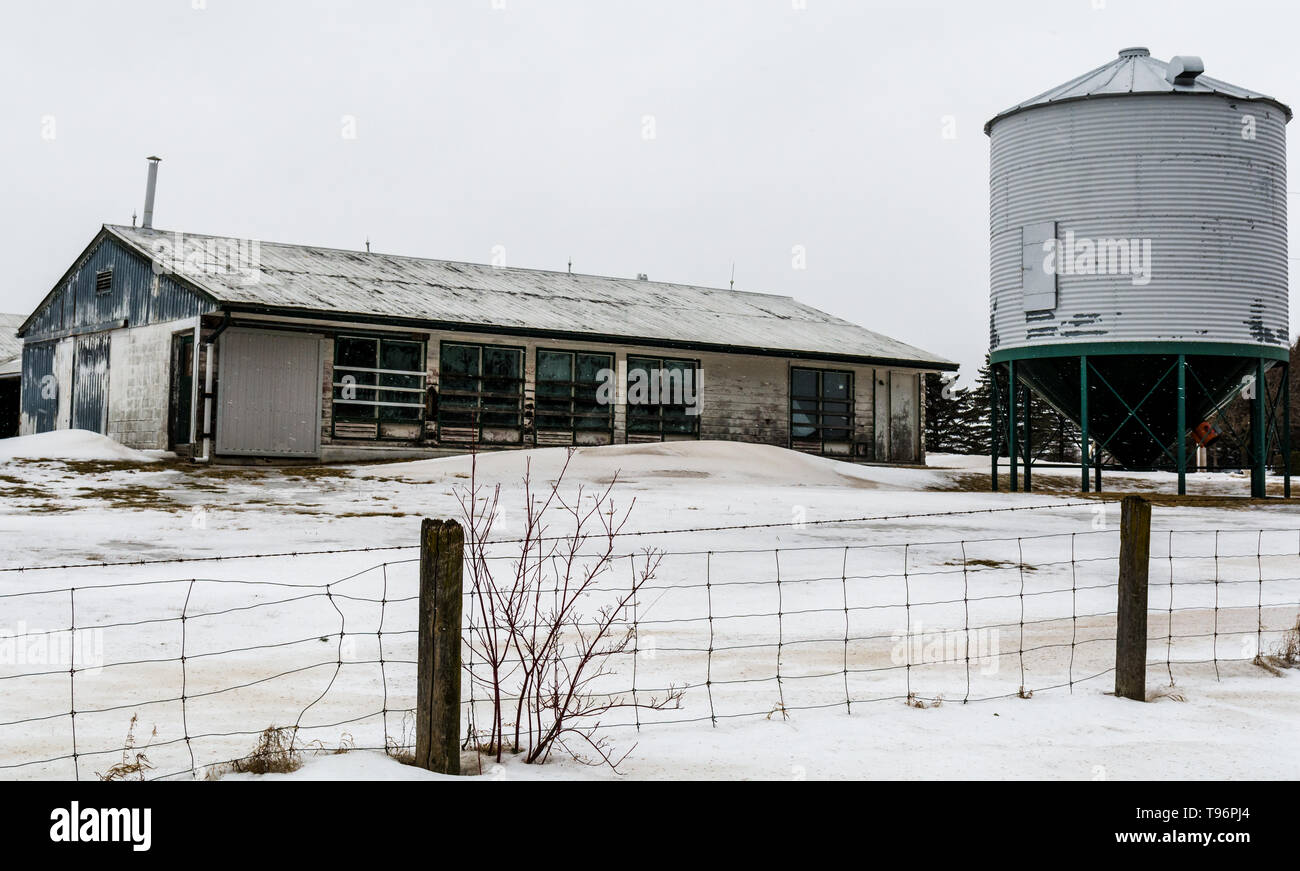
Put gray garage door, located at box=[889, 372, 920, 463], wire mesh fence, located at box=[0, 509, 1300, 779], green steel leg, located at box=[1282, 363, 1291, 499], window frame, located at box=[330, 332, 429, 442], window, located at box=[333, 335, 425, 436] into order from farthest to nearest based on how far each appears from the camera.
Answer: gray garage door, located at box=[889, 372, 920, 463] → window, located at box=[333, 335, 425, 436] → window frame, located at box=[330, 332, 429, 442] → green steel leg, located at box=[1282, 363, 1291, 499] → wire mesh fence, located at box=[0, 509, 1300, 779]

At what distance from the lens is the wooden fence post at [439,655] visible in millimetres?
5203

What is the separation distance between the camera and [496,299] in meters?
28.2

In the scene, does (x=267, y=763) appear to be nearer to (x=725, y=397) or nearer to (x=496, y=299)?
(x=496, y=299)

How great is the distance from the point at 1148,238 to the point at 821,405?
10.1 metres

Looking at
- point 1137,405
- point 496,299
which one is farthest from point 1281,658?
point 496,299

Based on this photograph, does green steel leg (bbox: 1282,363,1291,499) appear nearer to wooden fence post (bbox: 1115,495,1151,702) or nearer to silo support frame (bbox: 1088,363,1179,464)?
silo support frame (bbox: 1088,363,1179,464)

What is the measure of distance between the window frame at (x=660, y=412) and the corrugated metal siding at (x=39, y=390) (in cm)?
1397

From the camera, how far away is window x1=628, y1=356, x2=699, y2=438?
27469 mm

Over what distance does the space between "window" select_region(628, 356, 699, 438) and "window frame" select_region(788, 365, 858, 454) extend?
2822 mm

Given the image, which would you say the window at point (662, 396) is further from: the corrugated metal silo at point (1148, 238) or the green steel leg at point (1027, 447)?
the corrugated metal silo at point (1148, 238)

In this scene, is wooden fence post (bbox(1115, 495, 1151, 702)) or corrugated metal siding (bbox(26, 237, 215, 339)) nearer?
wooden fence post (bbox(1115, 495, 1151, 702))

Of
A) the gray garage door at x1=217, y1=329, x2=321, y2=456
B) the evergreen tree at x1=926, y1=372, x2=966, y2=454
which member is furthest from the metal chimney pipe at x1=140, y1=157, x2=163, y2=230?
the evergreen tree at x1=926, y1=372, x2=966, y2=454

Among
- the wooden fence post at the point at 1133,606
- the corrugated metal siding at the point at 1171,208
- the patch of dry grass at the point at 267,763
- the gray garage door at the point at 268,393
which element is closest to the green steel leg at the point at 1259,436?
the corrugated metal siding at the point at 1171,208
